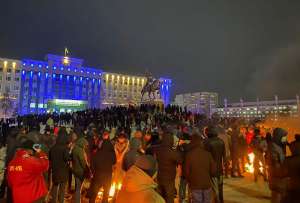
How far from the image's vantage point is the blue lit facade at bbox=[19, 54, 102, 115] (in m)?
77.7

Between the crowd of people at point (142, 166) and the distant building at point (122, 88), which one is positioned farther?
the distant building at point (122, 88)

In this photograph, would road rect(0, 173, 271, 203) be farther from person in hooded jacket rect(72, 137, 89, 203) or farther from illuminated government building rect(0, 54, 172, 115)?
illuminated government building rect(0, 54, 172, 115)

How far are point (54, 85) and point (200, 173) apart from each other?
8252cm

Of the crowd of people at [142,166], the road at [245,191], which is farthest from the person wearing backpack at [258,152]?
the road at [245,191]

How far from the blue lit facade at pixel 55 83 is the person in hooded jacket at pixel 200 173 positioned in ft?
253

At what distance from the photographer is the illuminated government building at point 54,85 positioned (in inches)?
3019

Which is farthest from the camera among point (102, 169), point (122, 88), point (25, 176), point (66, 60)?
point (122, 88)

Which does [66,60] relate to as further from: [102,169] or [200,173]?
[200,173]

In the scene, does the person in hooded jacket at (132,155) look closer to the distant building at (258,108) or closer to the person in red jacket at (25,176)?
the person in red jacket at (25,176)

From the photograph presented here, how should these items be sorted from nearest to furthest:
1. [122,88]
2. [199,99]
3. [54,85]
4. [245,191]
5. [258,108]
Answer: [245,191]
[54,85]
[122,88]
[258,108]
[199,99]

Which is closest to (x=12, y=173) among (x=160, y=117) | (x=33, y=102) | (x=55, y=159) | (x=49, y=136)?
(x=55, y=159)

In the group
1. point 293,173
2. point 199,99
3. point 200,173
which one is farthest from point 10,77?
point 199,99

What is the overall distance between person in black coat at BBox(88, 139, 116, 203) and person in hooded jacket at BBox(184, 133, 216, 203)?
2.13 metres

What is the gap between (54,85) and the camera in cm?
8200
